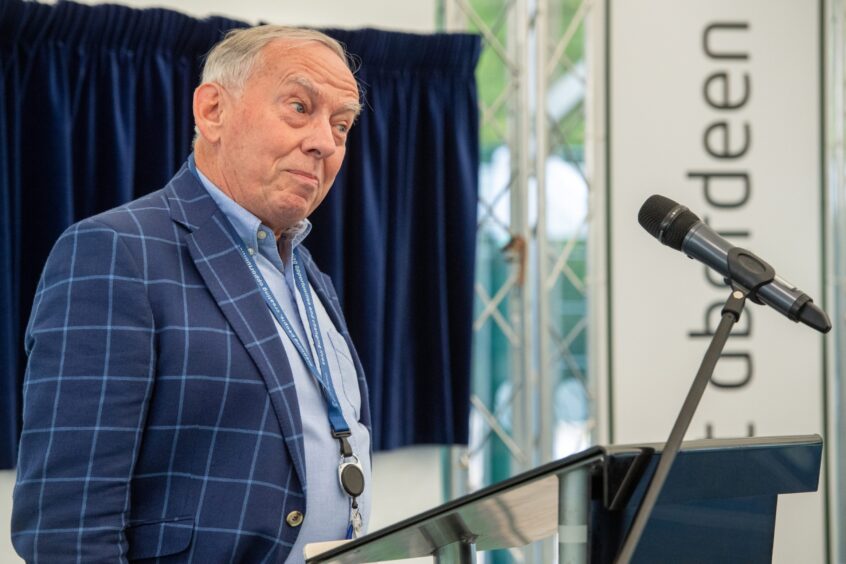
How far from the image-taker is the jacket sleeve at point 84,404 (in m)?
1.39

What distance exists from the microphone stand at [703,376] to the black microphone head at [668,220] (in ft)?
0.29

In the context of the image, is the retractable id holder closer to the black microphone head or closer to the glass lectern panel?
the glass lectern panel

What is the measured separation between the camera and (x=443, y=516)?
44.6 inches

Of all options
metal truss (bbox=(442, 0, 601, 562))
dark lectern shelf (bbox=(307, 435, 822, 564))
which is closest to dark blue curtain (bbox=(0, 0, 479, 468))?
metal truss (bbox=(442, 0, 601, 562))

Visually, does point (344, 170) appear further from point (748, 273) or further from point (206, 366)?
point (748, 273)

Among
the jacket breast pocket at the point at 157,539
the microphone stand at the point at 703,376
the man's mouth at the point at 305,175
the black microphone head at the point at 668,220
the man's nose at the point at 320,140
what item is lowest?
the jacket breast pocket at the point at 157,539

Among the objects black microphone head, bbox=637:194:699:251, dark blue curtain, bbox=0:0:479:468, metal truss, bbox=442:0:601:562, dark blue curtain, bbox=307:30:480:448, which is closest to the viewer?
black microphone head, bbox=637:194:699:251

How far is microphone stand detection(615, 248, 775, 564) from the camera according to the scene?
1.08m

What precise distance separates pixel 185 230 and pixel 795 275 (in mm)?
2837

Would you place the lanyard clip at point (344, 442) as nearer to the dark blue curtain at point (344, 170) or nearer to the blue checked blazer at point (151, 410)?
the blue checked blazer at point (151, 410)

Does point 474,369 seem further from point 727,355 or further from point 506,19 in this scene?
point 506,19

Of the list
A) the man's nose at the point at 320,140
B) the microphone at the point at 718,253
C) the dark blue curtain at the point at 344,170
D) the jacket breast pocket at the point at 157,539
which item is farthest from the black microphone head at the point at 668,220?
the dark blue curtain at the point at 344,170

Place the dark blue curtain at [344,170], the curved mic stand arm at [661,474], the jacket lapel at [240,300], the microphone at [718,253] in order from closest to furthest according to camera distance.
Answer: the curved mic stand arm at [661,474]
the microphone at [718,253]
the jacket lapel at [240,300]
the dark blue curtain at [344,170]

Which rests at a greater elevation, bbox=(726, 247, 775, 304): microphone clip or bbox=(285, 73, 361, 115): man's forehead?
bbox=(285, 73, 361, 115): man's forehead
